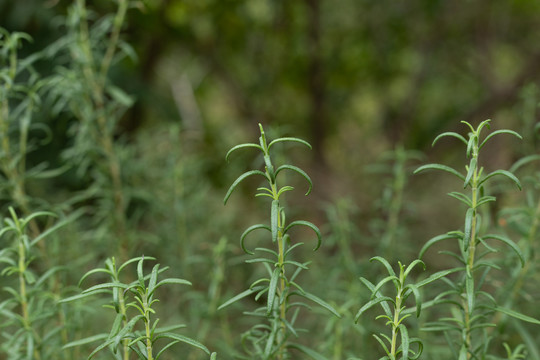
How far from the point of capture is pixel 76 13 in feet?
2.93

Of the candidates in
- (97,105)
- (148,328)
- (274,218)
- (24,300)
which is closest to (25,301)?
(24,300)

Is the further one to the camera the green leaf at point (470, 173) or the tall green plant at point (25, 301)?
the tall green plant at point (25, 301)

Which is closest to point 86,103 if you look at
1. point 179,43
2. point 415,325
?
point 415,325

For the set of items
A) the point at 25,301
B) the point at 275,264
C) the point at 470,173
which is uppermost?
the point at 470,173

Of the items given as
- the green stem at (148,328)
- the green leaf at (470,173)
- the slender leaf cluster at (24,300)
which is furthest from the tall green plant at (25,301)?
the green leaf at (470,173)

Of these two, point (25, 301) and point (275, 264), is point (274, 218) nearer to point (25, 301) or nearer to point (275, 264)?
point (275, 264)

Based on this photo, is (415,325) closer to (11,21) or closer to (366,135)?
(11,21)

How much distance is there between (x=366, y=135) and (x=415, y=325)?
2.27m

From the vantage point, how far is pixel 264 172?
85 centimetres

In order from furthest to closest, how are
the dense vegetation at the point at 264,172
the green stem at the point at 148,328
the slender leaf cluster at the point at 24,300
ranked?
1. the dense vegetation at the point at 264,172
2. the slender leaf cluster at the point at 24,300
3. the green stem at the point at 148,328

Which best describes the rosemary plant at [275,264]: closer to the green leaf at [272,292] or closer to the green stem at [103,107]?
the green leaf at [272,292]

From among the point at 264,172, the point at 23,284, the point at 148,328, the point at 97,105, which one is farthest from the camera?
the point at 97,105

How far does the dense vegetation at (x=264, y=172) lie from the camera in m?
0.74

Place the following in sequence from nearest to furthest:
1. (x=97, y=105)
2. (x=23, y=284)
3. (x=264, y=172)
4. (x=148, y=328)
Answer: (x=148, y=328) → (x=23, y=284) → (x=264, y=172) → (x=97, y=105)
